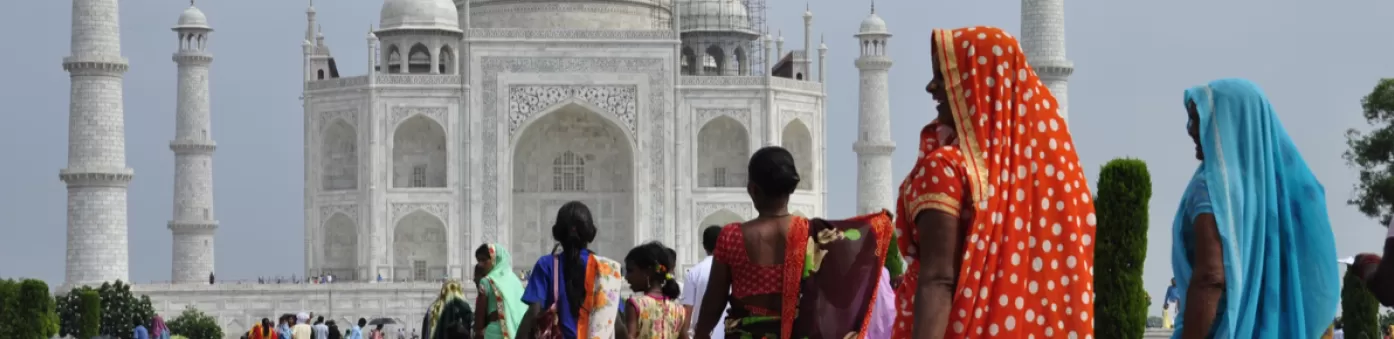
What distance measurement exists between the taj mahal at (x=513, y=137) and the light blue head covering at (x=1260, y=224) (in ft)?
103

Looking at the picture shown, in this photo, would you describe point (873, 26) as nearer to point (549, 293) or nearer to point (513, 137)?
point (513, 137)

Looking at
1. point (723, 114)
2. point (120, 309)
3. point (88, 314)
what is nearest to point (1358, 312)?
point (88, 314)

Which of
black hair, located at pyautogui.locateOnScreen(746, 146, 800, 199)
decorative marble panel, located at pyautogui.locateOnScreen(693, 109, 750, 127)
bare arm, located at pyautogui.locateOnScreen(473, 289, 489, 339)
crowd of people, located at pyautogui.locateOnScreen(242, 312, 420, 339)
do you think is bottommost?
crowd of people, located at pyautogui.locateOnScreen(242, 312, 420, 339)

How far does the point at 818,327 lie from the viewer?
5.84 meters

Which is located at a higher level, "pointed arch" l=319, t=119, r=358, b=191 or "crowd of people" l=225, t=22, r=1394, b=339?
"pointed arch" l=319, t=119, r=358, b=191

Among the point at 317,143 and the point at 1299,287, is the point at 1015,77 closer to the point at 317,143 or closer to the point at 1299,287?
the point at 1299,287

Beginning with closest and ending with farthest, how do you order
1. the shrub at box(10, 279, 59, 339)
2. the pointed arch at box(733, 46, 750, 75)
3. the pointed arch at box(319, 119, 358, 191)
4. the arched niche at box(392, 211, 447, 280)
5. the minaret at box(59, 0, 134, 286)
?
the shrub at box(10, 279, 59, 339), the minaret at box(59, 0, 134, 286), the arched niche at box(392, 211, 447, 280), the pointed arch at box(319, 119, 358, 191), the pointed arch at box(733, 46, 750, 75)

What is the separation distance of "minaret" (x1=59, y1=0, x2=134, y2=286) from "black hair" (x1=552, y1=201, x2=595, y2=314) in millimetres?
29085

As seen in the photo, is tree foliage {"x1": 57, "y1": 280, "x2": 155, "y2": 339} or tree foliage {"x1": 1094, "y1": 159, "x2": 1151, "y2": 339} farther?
tree foliage {"x1": 57, "y1": 280, "x2": 155, "y2": 339}

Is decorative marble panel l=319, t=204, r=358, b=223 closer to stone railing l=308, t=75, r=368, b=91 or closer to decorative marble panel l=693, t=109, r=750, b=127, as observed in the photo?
stone railing l=308, t=75, r=368, b=91

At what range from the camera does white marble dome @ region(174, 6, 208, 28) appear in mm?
40500

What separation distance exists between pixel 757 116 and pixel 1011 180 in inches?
1330

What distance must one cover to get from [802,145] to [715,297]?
34944 millimetres

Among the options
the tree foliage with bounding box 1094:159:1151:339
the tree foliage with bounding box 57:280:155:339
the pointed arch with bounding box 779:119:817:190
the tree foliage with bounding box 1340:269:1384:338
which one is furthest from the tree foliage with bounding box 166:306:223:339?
the tree foliage with bounding box 1340:269:1384:338
